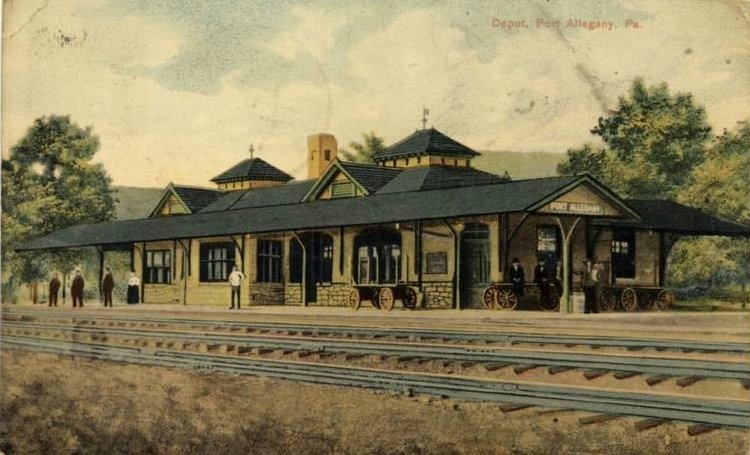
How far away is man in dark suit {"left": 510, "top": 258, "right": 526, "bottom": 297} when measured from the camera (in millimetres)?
8133

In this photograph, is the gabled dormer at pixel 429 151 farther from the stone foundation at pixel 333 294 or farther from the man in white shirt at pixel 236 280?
the man in white shirt at pixel 236 280

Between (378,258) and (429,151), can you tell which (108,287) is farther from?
(429,151)

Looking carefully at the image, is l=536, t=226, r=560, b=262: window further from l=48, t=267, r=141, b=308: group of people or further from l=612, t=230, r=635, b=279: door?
l=48, t=267, r=141, b=308: group of people

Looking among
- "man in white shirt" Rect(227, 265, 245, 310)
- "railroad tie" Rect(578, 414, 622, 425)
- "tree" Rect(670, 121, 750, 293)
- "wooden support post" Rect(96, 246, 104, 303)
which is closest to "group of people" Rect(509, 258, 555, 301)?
→ "tree" Rect(670, 121, 750, 293)

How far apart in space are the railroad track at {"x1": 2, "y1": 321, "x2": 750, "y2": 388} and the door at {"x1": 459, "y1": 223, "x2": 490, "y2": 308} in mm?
448

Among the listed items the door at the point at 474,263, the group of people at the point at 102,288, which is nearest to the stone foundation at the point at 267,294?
the group of people at the point at 102,288

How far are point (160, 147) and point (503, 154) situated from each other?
295 cm

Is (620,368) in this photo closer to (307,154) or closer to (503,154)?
(503,154)

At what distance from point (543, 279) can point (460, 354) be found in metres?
0.88

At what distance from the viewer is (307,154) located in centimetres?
862

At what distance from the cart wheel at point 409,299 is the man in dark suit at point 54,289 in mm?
3270

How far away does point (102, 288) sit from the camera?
970 centimetres

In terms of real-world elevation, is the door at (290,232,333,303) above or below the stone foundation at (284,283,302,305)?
above

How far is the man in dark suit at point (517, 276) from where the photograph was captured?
8.13 metres
